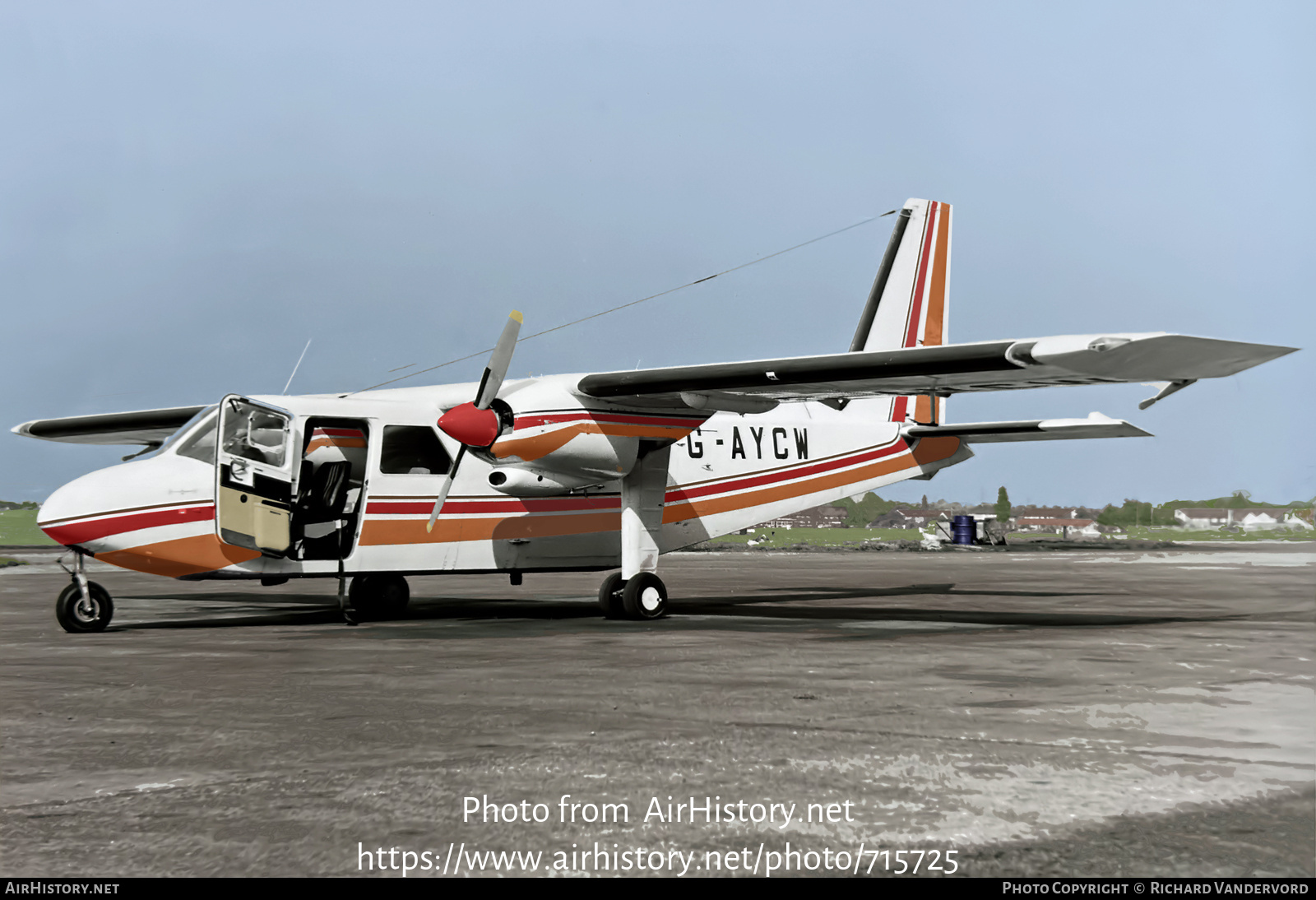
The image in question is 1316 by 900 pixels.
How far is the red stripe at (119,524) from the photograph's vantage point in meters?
12.1

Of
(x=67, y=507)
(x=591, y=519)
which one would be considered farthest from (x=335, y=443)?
(x=591, y=519)

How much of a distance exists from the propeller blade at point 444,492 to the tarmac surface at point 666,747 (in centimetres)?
178

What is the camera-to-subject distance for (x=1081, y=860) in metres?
3.81

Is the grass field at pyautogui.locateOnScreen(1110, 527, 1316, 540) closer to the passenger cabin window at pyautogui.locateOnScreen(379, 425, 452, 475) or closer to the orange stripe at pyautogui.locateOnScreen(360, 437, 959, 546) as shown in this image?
the orange stripe at pyautogui.locateOnScreen(360, 437, 959, 546)

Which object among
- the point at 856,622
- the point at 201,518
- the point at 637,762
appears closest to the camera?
the point at 637,762

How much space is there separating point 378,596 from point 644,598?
3.93 m

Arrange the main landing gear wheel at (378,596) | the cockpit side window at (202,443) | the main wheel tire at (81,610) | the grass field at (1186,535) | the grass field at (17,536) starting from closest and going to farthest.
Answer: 1. the main wheel tire at (81,610)
2. the cockpit side window at (202,443)
3. the main landing gear wheel at (378,596)
4. the grass field at (1186,535)
5. the grass field at (17,536)

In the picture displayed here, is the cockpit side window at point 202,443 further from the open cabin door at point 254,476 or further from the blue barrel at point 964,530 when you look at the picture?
the blue barrel at point 964,530

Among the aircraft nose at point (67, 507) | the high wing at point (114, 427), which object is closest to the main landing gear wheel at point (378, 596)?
the aircraft nose at point (67, 507)

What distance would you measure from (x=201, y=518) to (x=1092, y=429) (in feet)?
44.8

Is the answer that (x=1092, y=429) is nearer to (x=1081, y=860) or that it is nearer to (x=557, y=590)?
(x=557, y=590)

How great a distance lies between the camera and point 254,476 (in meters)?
13.1

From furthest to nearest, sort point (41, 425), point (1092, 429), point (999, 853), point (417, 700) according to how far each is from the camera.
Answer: point (41, 425) → point (1092, 429) → point (417, 700) → point (999, 853)
